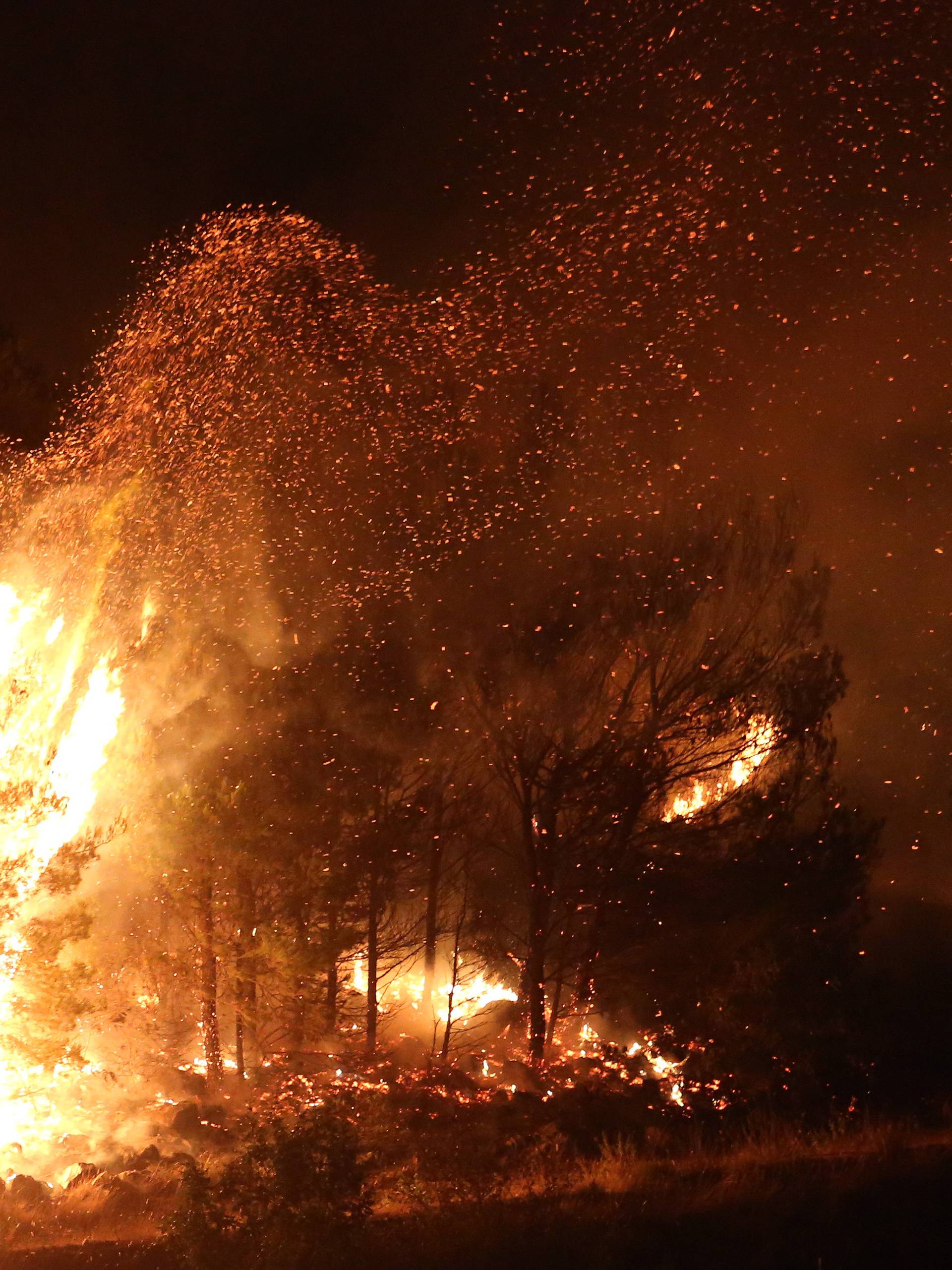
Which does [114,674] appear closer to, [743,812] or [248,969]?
[248,969]

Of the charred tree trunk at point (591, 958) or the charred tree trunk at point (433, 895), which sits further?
the charred tree trunk at point (433, 895)

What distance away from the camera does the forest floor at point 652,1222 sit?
6289 millimetres

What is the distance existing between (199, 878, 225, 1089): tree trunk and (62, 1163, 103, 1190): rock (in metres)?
3.52

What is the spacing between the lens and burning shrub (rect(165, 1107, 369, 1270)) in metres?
5.98

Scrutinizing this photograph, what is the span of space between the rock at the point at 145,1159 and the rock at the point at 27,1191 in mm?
901

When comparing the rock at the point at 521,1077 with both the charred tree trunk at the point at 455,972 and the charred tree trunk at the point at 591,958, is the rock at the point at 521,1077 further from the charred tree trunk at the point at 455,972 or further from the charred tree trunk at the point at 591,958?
the charred tree trunk at the point at 591,958

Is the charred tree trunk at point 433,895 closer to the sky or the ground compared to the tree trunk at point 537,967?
closer to the sky

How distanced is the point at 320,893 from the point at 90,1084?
343 cm

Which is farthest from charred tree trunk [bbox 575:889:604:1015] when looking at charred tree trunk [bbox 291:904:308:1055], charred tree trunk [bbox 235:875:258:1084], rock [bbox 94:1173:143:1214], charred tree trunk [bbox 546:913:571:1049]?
rock [bbox 94:1173:143:1214]

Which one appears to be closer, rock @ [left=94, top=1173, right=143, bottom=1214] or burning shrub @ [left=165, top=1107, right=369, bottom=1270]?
burning shrub @ [left=165, top=1107, right=369, bottom=1270]

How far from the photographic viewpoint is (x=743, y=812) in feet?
49.3

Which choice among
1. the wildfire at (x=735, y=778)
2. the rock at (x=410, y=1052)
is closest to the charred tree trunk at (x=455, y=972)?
the rock at (x=410, y=1052)

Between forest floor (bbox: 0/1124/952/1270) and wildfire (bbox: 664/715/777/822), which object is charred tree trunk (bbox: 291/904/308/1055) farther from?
forest floor (bbox: 0/1124/952/1270)

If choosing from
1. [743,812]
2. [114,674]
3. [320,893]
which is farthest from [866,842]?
[114,674]
